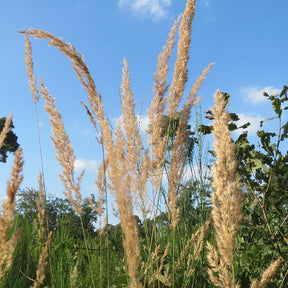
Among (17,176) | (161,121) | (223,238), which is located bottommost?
(223,238)

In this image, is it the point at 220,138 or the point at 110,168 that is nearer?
the point at 220,138

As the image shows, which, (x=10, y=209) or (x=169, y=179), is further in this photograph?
(x=169, y=179)

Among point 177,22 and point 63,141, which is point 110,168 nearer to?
point 63,141

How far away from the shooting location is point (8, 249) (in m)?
1.73

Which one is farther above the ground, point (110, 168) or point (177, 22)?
point (177, 22)

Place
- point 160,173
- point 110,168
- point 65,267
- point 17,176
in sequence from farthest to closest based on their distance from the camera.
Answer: point 65,267 < point 160,173 < point 110,168 < point 17,176

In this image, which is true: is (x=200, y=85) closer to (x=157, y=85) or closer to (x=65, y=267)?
(x=157, y=85)

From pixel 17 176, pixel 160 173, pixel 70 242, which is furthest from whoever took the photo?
pixel 70 242

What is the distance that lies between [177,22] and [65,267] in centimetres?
264

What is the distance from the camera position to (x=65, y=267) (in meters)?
3.89

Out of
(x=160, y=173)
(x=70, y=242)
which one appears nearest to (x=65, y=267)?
(x=70, y=242)

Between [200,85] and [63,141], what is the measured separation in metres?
1.08

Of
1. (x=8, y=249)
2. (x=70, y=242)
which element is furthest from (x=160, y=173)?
(x=70, y=242)

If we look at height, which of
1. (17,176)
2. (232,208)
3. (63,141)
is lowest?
(232,208)
